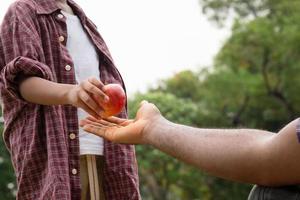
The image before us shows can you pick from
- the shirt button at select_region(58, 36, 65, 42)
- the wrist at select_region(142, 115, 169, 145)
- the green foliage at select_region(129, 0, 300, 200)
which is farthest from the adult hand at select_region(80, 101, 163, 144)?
the green foliage at select_region(129, 0, 300, 200)

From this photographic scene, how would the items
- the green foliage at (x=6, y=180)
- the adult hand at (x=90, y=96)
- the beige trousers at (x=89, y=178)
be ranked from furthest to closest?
1. the green foliage at (x=6, y=180)
2. the beige trousers at (x=89, y=178)
3. the adult hand at (x=90, y=96)

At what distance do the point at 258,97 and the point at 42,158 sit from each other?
1285 cm

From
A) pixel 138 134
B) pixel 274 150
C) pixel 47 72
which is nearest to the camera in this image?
pixel 274 150

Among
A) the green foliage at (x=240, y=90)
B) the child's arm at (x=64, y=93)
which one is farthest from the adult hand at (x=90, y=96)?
the green foliage at (x=240, y=90)

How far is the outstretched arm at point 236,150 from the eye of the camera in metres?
1.26

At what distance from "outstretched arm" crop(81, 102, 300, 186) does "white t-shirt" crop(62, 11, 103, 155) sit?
383 mm

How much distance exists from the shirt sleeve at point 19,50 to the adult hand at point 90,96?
0.17 meters

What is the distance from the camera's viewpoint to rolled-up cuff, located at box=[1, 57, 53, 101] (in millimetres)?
1721

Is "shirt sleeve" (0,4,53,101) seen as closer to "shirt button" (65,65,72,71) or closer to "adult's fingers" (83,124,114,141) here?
"shirt button" (65,65,72,71)

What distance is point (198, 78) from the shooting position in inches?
698

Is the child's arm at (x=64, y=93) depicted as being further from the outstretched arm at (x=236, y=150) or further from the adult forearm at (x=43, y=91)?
the outstretched arm at (x=236, y=150)

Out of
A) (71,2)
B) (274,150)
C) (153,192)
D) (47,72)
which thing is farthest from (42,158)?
(153,192)

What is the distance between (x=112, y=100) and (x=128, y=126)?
0.31 feet

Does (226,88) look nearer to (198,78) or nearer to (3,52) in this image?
(198,78)
